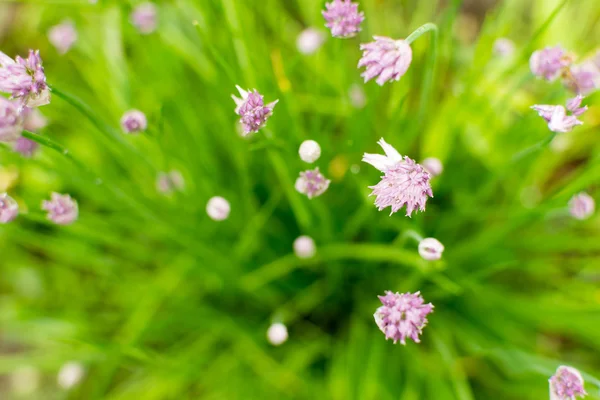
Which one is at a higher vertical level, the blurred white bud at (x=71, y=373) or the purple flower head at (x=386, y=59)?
the purple flower head at (x=386, y=59)

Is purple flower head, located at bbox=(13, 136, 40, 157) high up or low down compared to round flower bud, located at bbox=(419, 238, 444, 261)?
up

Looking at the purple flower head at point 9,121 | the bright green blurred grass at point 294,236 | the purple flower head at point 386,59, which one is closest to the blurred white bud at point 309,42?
the bright green blurred grass at point 294,236

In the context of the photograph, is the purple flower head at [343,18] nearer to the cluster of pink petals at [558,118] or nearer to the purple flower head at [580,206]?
the cluster of pink petals at [558,118]

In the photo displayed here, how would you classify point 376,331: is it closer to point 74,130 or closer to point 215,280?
point 215,280

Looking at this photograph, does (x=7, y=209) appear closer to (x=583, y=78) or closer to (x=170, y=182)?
(x=170, y=182)

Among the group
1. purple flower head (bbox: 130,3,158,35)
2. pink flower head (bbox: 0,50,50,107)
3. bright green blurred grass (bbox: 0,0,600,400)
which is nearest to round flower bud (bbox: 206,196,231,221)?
bright green blurred grass (bbox: 0,0,600,400)

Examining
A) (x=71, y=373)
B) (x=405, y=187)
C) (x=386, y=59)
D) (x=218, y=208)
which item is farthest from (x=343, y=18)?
(x=71, y=373)

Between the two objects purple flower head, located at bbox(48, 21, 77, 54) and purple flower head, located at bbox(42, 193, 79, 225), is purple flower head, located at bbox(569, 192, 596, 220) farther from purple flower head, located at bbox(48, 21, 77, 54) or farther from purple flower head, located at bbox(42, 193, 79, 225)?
purple flower head, located at bbox(48, 21, 77, 54)
